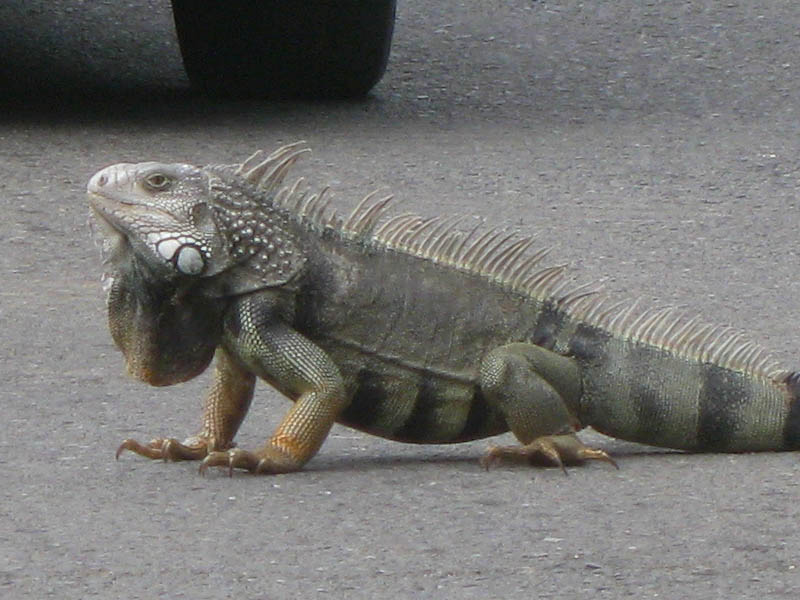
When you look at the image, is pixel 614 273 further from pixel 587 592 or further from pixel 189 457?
pixel 587 592

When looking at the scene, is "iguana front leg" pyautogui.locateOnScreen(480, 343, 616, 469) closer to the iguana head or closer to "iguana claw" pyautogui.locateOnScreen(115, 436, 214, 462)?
the iguana head

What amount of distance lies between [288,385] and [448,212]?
3775 millimetres

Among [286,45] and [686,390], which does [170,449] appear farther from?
[286,45]

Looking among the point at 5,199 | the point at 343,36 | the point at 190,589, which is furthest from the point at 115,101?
the point at 190,589

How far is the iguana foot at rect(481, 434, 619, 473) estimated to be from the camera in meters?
5.33

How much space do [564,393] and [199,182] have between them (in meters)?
1.17

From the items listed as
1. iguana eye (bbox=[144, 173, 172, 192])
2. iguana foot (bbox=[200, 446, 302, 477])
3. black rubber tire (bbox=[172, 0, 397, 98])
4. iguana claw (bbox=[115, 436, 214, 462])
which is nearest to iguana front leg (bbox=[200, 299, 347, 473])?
iguana foot (bbox=[200, 446, 302, 477])

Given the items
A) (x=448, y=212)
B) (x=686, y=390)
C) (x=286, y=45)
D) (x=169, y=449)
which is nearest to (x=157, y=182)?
(x=169, y=449)

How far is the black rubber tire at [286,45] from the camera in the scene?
35.8ft

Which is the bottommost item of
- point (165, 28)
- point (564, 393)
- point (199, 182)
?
point (165, 28)

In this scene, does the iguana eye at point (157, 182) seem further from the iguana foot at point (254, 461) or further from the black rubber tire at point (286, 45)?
the black rubber tire at point (286, 45)

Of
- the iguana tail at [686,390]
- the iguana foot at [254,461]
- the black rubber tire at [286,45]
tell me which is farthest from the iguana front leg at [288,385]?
the black rubber tire at [286,45]

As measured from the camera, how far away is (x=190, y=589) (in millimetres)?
4438

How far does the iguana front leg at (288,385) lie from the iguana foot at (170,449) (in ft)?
0.72
